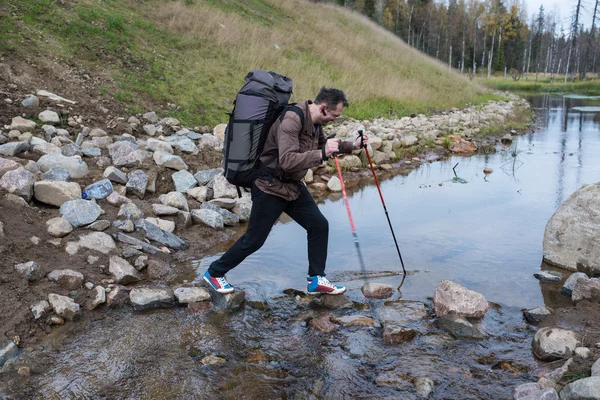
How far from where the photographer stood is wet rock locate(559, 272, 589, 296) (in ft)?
18.9

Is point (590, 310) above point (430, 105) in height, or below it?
below

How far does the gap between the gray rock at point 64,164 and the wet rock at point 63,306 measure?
127 inches

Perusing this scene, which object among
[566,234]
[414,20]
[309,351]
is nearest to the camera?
[309,351]

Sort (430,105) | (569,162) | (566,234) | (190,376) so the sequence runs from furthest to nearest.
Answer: (430,105), (569,162), (566,234), (190,376)

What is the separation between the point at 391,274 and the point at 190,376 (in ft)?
10.2

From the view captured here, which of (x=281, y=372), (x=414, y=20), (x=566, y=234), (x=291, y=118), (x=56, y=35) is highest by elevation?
(x=414, y=20)

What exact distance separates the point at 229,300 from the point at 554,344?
3147 mm

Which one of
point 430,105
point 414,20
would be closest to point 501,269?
point 430,105

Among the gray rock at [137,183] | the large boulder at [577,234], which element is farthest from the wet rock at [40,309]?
the large boulder at [577,234]

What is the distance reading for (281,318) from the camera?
537cm

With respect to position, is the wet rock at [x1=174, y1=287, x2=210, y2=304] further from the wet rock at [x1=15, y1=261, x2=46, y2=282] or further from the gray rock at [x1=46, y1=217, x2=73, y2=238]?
the gray rock at [x1=46, y1=217, x2=73, y2=238]

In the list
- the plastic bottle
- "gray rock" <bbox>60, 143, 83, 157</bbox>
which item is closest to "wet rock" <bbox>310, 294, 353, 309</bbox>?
the plastic bottle

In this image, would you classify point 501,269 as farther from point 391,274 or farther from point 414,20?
point 414,20

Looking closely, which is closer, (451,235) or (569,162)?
(451,235)
